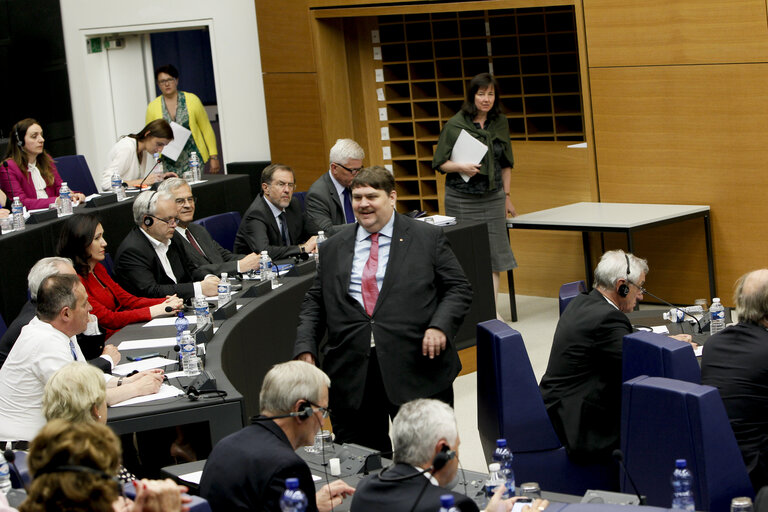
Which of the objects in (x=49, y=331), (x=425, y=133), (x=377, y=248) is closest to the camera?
(x=49, y=331)

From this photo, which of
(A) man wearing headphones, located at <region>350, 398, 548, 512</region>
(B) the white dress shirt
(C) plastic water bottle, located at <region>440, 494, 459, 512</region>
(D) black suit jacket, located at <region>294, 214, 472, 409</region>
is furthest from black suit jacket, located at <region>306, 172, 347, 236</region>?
(C) plastic water bottle, located at <region>440, 494, 459, 512</region>

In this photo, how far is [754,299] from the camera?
3732 millimetres

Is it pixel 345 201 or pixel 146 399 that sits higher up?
pixel 345 201

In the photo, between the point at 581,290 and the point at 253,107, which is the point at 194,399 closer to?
the point at 581,290

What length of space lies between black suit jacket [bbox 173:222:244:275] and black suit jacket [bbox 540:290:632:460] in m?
2.40

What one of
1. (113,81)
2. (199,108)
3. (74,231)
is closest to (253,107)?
(199,108)

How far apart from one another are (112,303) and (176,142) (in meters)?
3.70

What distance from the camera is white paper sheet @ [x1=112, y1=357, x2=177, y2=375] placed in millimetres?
4438

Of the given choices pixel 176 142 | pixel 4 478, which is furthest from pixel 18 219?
pixel 4 478

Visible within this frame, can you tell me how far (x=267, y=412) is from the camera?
3.18 m

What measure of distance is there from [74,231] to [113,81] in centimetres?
572

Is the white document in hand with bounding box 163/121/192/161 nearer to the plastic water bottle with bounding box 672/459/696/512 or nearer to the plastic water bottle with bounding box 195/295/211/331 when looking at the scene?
the plastic water bottle with bounding box 195/295/211/331

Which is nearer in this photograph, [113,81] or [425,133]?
[425,133]

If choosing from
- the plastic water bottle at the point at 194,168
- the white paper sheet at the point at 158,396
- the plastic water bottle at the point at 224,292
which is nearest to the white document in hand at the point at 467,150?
the plastic water bottle at the point at 194,168
